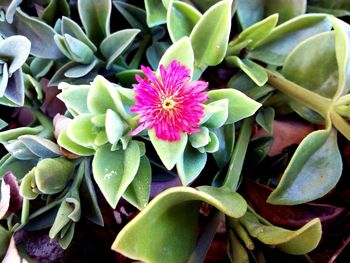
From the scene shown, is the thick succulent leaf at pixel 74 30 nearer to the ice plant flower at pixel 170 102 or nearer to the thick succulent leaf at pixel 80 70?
the thick succulent leaf at pixel 80 70

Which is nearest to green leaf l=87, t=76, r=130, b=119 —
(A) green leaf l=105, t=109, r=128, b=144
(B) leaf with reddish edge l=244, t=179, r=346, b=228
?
(A) green leaf l=105, t=109, r=128, b=144

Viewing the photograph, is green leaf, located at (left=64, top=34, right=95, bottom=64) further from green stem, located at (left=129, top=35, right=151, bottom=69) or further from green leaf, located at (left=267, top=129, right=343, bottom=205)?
green leaf, located at (left=267, top=129, right=343, bottom=205)

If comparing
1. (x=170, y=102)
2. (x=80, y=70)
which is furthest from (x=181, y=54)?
(x=80, y=70)

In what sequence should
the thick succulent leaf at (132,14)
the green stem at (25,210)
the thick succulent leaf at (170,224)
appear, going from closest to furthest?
1. the thick succulent leaf at (170,224)
2. the green stem at (25,210)
3. the thick succulent leaf at (132,14)

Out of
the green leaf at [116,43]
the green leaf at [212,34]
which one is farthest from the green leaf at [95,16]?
the green leaf at [212,34]

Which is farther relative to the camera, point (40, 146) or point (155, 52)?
point (155, 52)

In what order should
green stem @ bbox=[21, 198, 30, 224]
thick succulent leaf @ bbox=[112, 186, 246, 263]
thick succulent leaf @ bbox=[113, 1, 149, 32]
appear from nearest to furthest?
thick succulent leaf @ bbox=[112, 186, 246, 263] < green stem @ bbox=[21, 198, 30, 224] < thick succulent leaf @ bbox=[113, 1, 149, 32]

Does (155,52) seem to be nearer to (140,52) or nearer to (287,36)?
(140,52)
